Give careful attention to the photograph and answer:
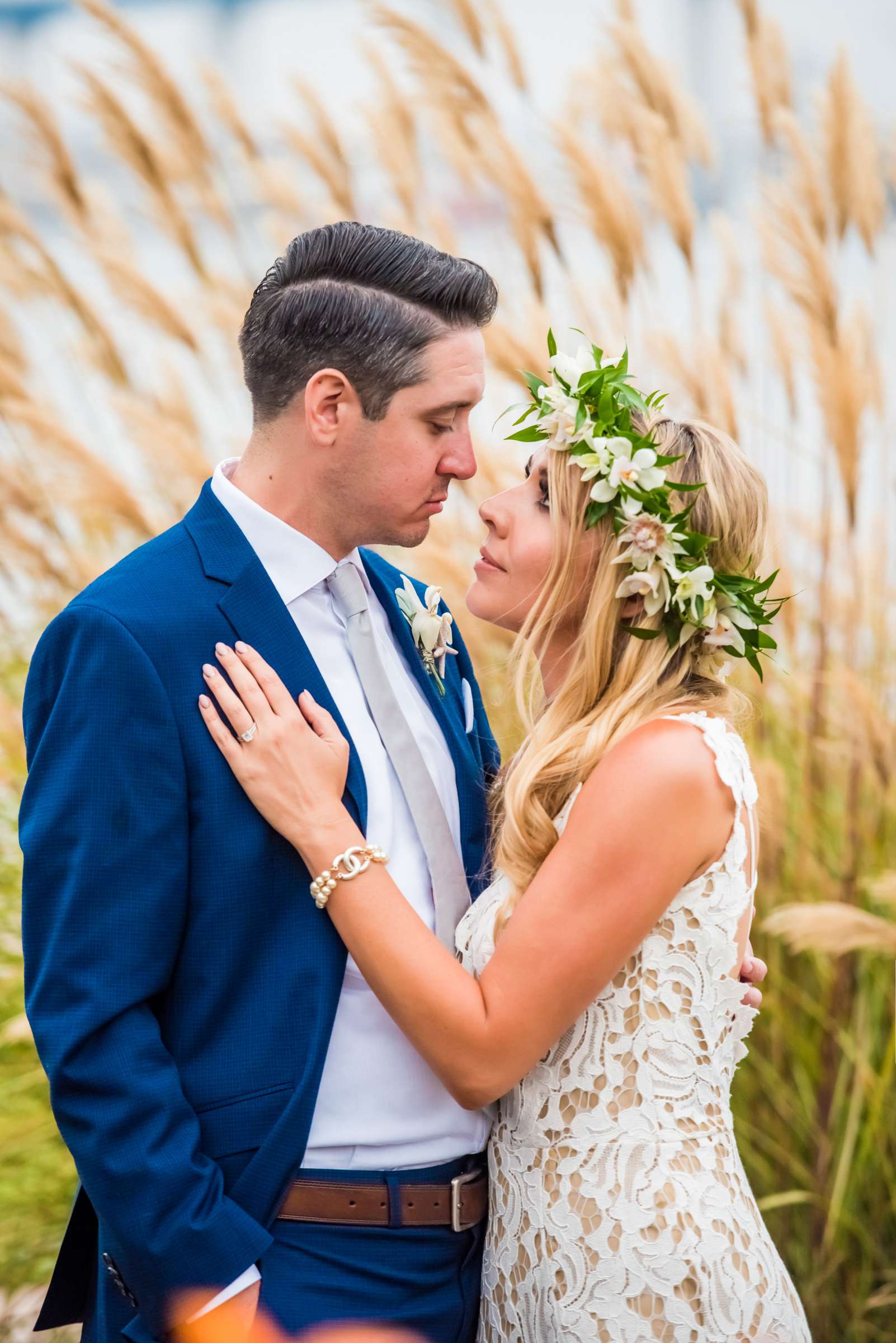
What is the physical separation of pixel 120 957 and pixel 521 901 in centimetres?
53

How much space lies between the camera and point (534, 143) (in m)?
3.51

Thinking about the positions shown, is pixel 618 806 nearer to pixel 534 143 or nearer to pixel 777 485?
pixel 777 485

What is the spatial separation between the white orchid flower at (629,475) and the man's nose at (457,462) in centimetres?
21

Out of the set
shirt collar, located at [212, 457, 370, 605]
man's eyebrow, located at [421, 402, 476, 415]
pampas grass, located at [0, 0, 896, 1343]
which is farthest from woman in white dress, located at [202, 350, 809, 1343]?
pampas grass, located at [0, 0, 896, 1343]

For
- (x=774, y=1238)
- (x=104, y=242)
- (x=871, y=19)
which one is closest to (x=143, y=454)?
(x=104, y=242)

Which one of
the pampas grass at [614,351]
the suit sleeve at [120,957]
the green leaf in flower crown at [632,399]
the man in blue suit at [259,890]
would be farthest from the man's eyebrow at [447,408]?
the pampas grass at [614,351]

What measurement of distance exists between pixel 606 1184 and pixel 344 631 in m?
0.88

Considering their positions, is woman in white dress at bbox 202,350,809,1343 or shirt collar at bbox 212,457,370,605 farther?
shirt collar at bbox 212,457,370,605

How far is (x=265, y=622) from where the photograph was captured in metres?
1.75

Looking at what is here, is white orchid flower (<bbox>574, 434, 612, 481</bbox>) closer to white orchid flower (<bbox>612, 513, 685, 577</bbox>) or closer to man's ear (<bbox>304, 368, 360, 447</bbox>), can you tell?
white orchid flower (<bbox>612, 513, 685, 577</bbox>)

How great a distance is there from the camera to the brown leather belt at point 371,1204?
1.68 metres

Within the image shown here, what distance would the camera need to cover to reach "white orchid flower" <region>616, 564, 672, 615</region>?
1.82 metres

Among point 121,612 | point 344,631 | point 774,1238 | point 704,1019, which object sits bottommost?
point 774,1238

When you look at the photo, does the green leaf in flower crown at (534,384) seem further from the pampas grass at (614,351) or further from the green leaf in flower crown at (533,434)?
the pampas grass at (614,351)
